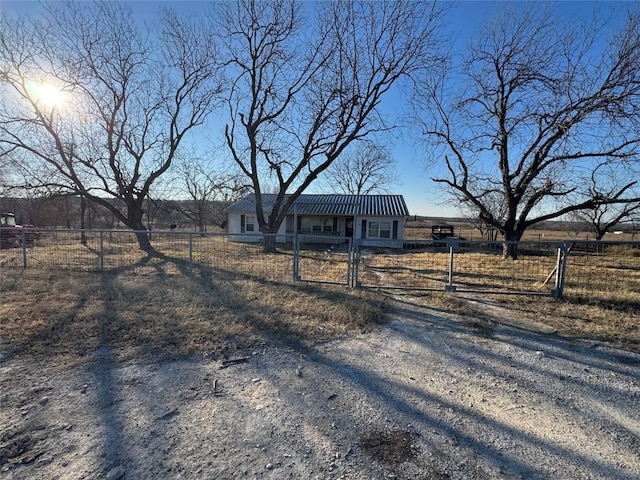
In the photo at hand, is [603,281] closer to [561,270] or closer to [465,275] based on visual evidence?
[561,270]

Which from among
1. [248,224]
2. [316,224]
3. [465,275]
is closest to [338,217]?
[316,224]

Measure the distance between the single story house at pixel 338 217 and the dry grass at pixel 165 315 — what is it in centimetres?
1509

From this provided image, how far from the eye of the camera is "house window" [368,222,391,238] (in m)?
22.3

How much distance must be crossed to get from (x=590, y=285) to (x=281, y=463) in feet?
29.5

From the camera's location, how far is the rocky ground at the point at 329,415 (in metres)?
1.94

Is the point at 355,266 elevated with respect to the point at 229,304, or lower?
elevated

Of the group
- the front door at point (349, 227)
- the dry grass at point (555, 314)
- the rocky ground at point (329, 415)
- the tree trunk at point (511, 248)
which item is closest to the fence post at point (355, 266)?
the dry grass at point (555, 314)

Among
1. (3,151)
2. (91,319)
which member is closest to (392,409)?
(91,319)

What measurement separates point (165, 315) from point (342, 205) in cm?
2064

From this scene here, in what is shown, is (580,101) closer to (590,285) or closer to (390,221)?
(590,285)

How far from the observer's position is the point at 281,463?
1.94 meters

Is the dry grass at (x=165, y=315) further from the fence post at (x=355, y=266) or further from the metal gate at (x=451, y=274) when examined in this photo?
the metal gate at (x=451, y=274)

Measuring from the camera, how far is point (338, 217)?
2442cm

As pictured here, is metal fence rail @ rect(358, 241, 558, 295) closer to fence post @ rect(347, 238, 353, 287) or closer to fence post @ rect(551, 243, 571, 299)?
fence post @ rect(551, 243, 571, 299)
